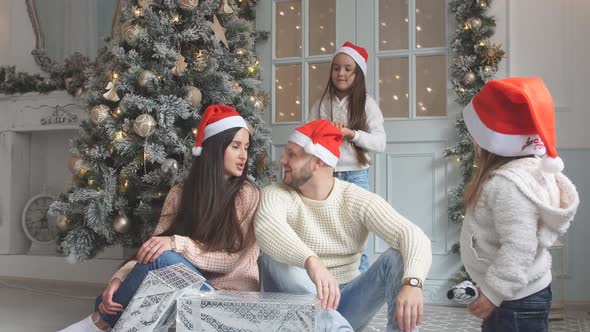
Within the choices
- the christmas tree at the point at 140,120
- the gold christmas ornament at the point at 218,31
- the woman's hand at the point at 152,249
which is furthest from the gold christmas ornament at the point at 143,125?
the woman's hand at the point at 152,249

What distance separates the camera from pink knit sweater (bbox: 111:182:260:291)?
1968mm

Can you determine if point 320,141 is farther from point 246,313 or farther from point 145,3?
point 145,3

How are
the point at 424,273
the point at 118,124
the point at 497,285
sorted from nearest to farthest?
1. the point at 497,285
2. the point at 424,273
3. the point at 118,124

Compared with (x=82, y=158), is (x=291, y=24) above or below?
above

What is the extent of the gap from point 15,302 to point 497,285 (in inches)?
112

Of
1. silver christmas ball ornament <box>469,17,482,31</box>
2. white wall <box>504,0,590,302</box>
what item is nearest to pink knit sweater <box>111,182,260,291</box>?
silver christmas ball ornament <box>469,17,482,31</box>

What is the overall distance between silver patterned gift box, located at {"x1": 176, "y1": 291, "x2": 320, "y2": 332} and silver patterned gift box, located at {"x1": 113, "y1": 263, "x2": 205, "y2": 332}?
4cm

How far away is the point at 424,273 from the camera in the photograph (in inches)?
59.2

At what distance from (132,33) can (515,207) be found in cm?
193

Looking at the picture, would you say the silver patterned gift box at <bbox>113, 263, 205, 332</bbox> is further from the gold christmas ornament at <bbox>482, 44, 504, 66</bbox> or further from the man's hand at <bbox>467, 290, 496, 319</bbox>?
the gold christmas ornament at <bbox>482, 44, 504, 66</bbox>

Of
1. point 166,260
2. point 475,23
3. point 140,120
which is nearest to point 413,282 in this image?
point 166,260

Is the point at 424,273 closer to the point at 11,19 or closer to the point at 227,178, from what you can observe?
the point at 227,178

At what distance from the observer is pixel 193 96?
2705 mm

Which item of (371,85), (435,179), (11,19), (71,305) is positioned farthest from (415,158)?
(11,19)
